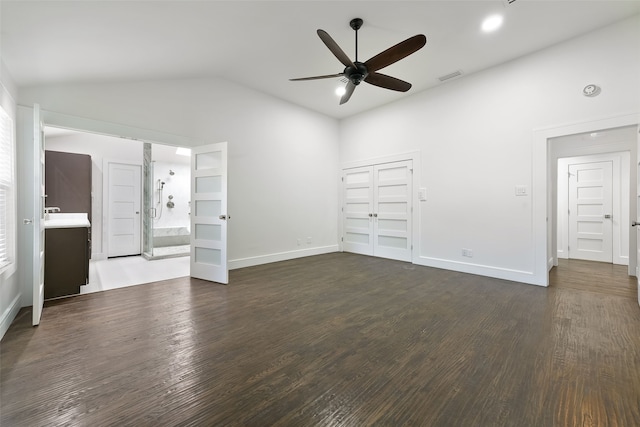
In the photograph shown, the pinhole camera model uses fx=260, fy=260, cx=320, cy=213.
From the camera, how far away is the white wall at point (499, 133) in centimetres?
315

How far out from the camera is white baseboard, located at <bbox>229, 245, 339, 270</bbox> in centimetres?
462

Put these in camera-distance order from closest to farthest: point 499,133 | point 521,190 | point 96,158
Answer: point 521,190 → point 499,133 → point 96,158

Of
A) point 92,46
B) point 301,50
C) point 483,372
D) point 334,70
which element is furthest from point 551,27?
point 92,46

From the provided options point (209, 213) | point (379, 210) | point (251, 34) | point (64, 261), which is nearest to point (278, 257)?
point (209, 213)

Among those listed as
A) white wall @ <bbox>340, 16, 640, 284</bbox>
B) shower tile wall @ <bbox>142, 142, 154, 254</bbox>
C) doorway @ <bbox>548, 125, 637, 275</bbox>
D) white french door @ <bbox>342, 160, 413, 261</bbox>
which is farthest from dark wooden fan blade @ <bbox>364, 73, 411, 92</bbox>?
shower tile wall @ <bbox>142, 142, 154, 254</bbox>

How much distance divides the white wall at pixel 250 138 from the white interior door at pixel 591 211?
5.09 meters

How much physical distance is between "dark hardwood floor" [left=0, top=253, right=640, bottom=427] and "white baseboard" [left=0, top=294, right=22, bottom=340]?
70mm

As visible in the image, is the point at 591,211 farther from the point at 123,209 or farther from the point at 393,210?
the point at 123,209

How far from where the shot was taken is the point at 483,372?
1.70m

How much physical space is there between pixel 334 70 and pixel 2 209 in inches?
162

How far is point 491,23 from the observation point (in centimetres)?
302

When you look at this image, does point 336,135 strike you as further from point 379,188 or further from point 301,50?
point 301,50

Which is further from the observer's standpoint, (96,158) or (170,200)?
(170,200)

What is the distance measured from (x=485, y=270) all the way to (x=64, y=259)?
5795mm
